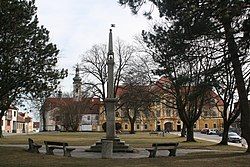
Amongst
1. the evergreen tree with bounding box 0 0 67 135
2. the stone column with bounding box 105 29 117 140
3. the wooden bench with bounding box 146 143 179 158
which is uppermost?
the evergreen tree with bounding box 0 0 67 135

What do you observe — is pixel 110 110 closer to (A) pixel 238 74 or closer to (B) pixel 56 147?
(B) pixel 56 147

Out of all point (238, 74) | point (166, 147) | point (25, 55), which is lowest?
point (166, 147)

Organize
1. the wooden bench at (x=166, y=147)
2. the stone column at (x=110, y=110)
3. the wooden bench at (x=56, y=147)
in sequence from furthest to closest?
1. the stone column at (x=110, y=110)
2. the wooden bench at (x=56, y=147)
3. the wooden bench at (x=166, y=147)

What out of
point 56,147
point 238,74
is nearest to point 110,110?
point 56,147

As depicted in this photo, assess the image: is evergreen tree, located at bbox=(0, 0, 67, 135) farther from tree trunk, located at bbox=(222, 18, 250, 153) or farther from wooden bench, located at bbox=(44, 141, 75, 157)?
tree trunk, located at bbox=(222, 18, 250, 153)

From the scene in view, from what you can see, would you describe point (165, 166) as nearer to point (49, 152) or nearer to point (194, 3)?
point (194, 3)

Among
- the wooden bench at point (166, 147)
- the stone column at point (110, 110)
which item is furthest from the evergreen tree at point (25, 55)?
the wooden bench at point (166, 147)

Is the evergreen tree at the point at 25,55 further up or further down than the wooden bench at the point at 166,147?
further up

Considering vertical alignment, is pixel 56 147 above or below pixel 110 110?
below

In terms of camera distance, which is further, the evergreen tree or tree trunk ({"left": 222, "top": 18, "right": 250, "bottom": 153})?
the evergreen tree

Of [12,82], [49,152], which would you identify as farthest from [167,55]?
[12,82]

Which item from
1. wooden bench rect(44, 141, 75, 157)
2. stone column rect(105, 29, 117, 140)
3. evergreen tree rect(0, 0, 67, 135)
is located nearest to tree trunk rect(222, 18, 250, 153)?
stone column rect(105, 29, 117, 140)

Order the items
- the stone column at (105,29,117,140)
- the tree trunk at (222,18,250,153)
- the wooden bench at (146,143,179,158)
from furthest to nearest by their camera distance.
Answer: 1. the stone column at (105,29,117,140)
2. the wooden bench at (146,143,179,158)
3. the tree trunk at (222,18,250,153)

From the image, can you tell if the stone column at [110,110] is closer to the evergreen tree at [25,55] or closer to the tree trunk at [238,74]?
the evergreen tree at [25,55]
